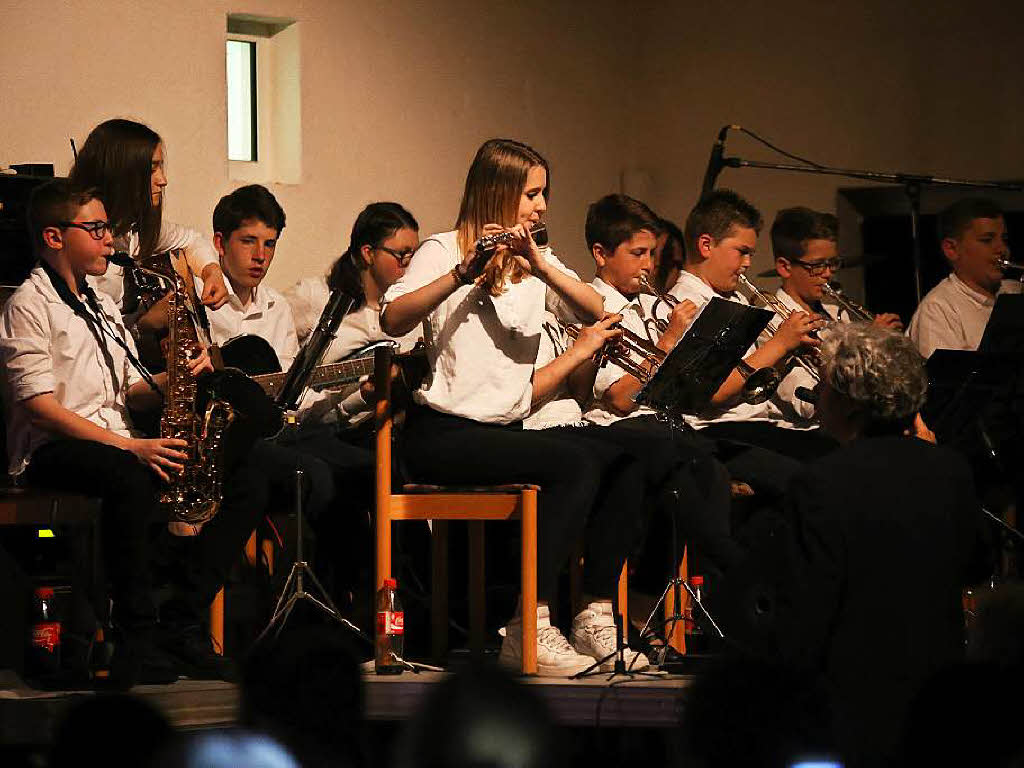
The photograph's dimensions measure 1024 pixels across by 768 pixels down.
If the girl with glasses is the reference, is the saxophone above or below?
below

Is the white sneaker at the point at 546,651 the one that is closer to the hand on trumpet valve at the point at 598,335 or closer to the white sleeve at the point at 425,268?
the hand on trumpet valve at the point at 598,335

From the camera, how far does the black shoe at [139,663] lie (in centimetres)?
371

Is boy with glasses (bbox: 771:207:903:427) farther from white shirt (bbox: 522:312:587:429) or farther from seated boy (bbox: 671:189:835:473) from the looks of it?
white shirt (bbox: 522:312:587:429)

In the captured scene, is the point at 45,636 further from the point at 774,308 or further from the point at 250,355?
the point at 774,308

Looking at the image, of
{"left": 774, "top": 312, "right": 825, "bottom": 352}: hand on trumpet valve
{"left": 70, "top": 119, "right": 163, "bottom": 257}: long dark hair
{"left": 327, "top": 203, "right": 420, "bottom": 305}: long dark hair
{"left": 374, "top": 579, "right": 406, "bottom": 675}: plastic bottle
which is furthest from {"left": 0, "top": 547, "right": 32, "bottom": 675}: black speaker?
{"left": 774, "top": 312, "right": 825, "bottom": 352}: hand on trumpet valve

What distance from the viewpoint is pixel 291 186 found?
6.61 metres

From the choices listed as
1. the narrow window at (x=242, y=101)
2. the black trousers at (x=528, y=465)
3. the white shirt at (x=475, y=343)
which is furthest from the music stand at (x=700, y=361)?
the narrow window at (x=242, y=101)

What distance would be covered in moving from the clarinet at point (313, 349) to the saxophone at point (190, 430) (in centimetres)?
16

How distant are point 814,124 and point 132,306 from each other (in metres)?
4.05

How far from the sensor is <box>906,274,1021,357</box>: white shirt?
593 cm

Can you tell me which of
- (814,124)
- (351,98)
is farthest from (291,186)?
(814,124)

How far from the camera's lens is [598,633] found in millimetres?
4105

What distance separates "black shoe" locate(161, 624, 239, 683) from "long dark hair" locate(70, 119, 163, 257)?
1.17 metres

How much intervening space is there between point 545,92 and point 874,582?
5.11 meters
